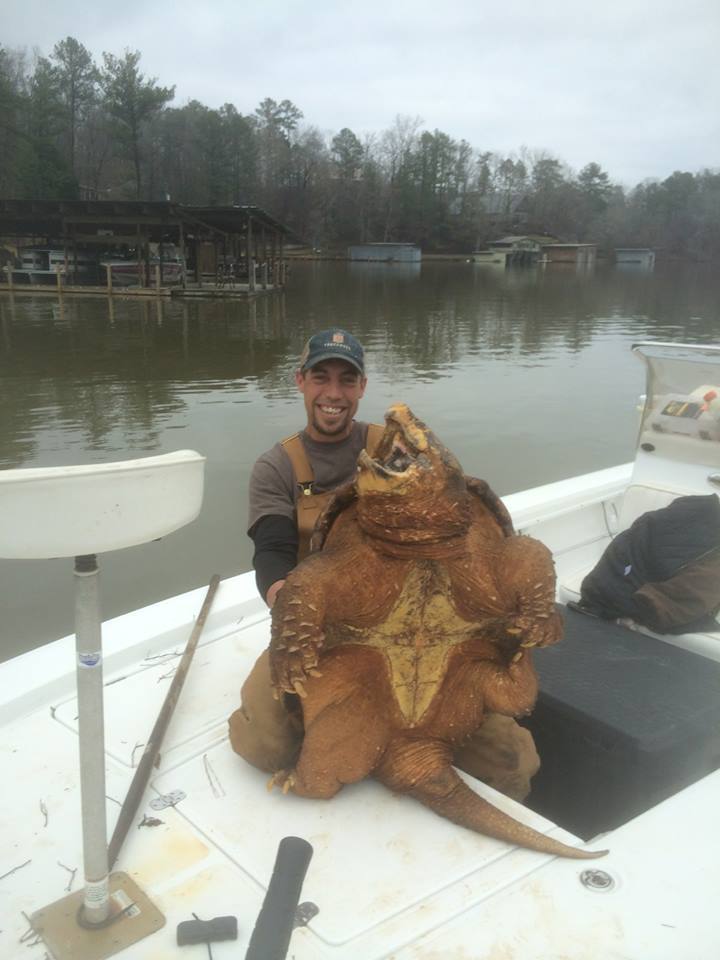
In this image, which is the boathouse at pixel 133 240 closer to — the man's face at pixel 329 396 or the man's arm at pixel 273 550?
the man's face at pixel 329 396

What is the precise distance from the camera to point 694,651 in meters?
2.75

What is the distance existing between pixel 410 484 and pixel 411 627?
0.45 metres

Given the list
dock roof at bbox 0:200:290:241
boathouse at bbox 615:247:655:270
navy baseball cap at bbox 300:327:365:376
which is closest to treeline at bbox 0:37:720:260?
boathouse at bbox 615:247:655:270

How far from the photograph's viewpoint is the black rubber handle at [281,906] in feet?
4.29

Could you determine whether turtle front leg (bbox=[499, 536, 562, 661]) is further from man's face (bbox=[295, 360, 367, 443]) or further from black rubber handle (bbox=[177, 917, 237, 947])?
man's face (bbox=[295, 360, 367, 443])

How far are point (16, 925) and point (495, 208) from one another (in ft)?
340

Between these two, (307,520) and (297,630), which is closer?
(297,630)

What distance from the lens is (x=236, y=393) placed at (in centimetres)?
1258

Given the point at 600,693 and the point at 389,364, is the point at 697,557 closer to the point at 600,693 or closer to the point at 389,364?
the point at 600,693

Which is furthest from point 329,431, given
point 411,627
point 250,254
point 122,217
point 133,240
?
point 133,240

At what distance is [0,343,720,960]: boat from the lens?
1426 mm

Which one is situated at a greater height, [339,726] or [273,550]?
[273,550]

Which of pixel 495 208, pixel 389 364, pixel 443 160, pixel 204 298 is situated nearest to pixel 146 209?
pixel 204 298

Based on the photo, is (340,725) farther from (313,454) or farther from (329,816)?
(313,454)
